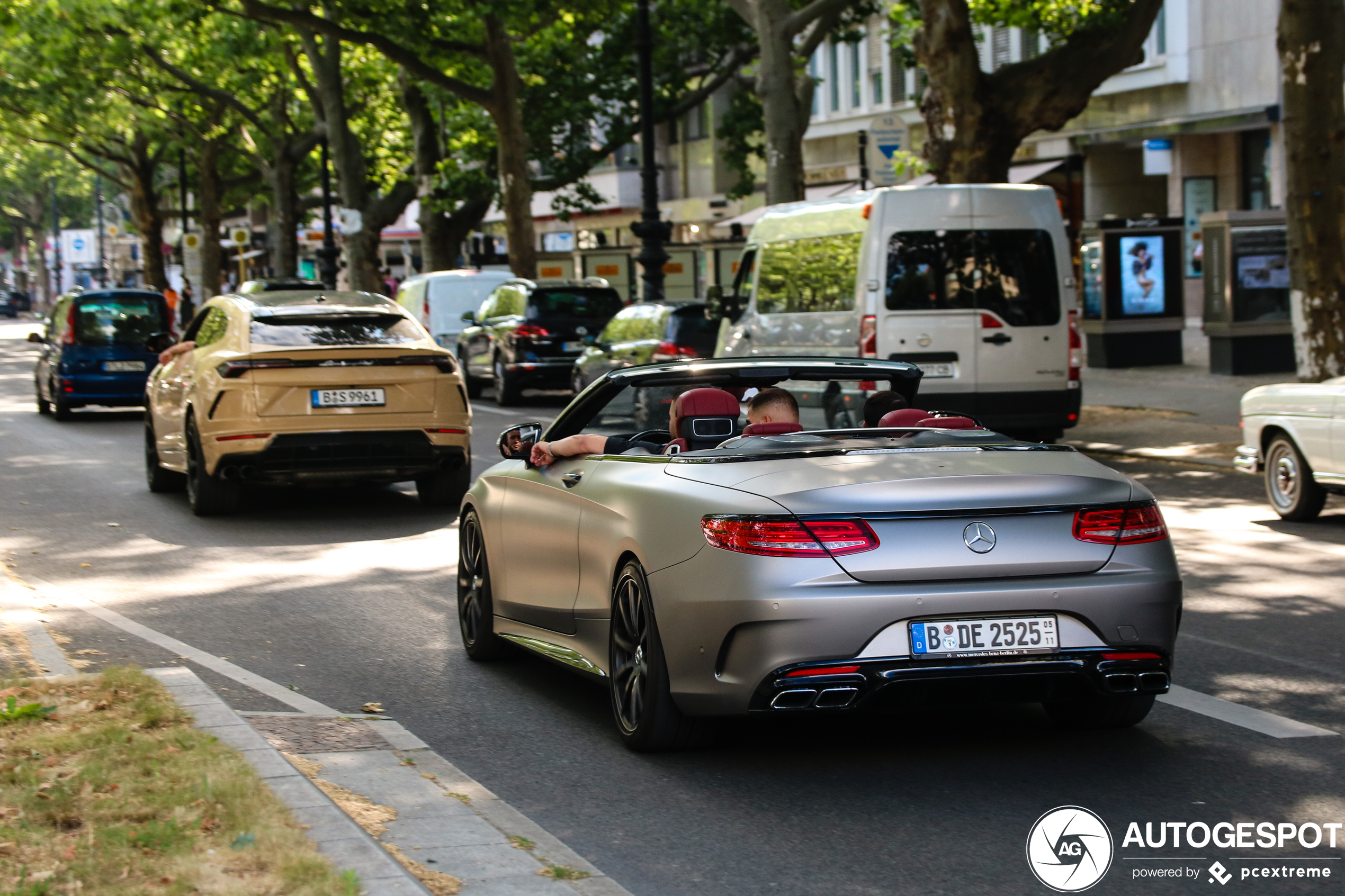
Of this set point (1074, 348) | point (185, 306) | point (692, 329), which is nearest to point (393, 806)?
point (1074, 348)

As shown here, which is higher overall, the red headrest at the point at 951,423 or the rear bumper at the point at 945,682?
the red headrest at the point at 951,423

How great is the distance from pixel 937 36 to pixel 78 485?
1050 centimetres

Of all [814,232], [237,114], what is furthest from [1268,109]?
[237,114]

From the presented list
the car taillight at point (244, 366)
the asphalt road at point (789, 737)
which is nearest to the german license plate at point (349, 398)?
the car taillight at point (244, 366)

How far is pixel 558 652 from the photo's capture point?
682 cm

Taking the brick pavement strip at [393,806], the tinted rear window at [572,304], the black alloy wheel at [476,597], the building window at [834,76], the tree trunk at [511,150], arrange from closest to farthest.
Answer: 1. the brick pavement strip at [393,806]
2. the black alloy wheel at [476,597]
3. the tinted rear window at [572,304]
4. the tree trunk at [511,150]
5. the building window at [834,76]

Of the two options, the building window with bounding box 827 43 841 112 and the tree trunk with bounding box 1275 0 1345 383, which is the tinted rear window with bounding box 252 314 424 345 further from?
the building window with bounding box 827 43 841 112

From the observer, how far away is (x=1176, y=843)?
4887mm

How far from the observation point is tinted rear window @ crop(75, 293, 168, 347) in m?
24.1

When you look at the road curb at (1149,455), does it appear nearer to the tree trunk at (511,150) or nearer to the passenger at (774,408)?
the passenger at (774,408)

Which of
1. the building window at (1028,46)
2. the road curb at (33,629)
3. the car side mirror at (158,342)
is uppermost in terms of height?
the building window at (1028,46)

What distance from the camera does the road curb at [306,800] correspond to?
420 centimetres

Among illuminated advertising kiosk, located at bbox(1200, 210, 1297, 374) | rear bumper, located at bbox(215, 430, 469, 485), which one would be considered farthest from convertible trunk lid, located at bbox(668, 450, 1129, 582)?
illuminated advertising kiosk, located at bbox(1200, 210, 1297, 374)

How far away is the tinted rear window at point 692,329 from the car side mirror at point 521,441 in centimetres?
1399
